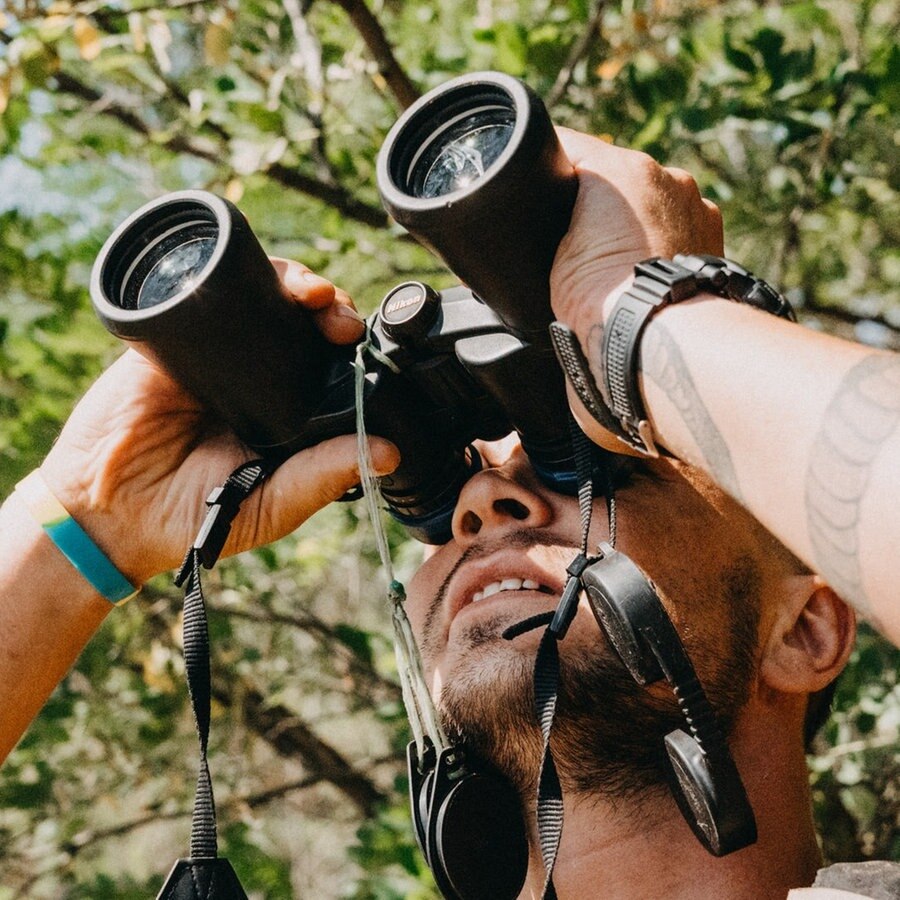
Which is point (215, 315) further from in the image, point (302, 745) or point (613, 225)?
point (302, 745)

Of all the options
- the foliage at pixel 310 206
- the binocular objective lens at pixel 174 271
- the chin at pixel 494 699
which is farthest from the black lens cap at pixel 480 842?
the foliage at pixel 310 206

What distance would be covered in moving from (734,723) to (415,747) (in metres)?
0.47

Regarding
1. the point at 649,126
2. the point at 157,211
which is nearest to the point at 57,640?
the point at 157,211

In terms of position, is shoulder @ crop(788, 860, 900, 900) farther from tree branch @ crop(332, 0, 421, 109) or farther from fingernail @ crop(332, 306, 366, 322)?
tree branch @ crop(332, 0, 421, 109)

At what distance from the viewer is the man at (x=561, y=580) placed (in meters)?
1.38

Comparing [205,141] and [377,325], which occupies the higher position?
[377,325]

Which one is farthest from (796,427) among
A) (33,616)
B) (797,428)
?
(33,616)

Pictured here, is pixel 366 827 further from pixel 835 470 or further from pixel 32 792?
pixel 835 470

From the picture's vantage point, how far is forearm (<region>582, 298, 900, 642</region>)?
97 centimetres

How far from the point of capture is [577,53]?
2.46 m

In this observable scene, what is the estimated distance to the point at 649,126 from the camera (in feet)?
7.86

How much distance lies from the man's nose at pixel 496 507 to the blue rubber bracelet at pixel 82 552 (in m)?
0.51

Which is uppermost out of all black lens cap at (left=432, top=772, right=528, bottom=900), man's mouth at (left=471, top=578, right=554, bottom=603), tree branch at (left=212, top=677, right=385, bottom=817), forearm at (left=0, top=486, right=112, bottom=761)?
forearm at (left=0, top=486, right=112, bottom=761)

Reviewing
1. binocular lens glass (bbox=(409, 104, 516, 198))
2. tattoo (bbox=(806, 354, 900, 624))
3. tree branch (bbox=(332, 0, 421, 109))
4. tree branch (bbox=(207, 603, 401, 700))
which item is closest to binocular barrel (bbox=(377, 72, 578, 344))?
binocular lens glass (bbox=(409, 104, 516, 198))
